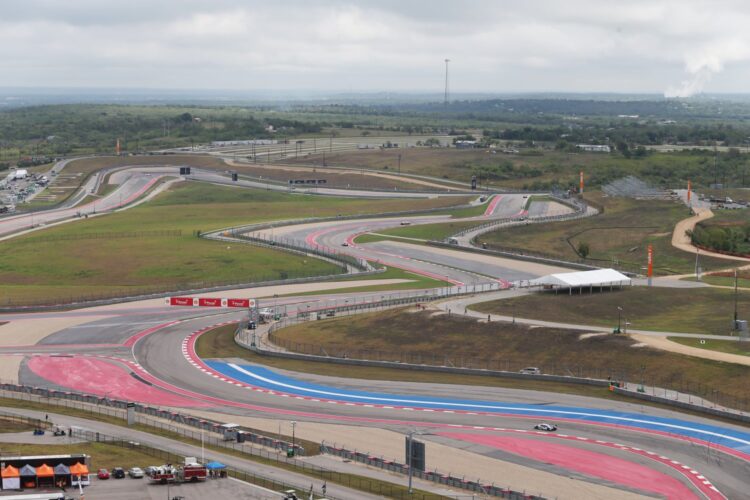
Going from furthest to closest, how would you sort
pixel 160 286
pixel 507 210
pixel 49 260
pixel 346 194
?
pixel 346 194, pixel 507 210, pixel 49 260, pixel 160 286

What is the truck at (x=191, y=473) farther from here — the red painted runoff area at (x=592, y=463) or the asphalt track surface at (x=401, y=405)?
the red painted runoff area at (x=592, y=463)

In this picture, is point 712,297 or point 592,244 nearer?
point 712,297

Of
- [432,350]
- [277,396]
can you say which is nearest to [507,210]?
[432,350]

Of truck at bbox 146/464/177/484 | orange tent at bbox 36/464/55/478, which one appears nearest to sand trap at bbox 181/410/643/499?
truck at bbox 146/464/177/484

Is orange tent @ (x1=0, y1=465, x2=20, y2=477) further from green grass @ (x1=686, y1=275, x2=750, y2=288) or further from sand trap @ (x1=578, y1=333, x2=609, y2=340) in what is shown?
green grass @ (x1=686, y1=275, x2=750, y2=288)

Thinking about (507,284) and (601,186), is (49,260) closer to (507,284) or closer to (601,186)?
(507,284)

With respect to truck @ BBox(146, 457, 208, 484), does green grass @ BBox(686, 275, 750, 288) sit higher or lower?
higher
